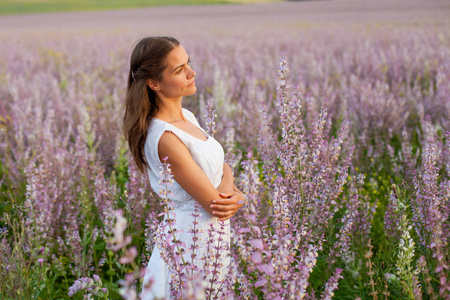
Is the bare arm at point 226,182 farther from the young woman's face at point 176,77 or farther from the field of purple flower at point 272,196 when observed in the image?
the young woman's face at point 176,77

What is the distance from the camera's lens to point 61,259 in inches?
110

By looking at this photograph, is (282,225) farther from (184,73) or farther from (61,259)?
(61,259)

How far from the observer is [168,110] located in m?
2.10

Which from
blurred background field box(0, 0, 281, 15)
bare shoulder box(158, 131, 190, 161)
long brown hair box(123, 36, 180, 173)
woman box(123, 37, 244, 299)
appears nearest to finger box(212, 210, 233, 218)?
woman box(123, 37, 244, 299)

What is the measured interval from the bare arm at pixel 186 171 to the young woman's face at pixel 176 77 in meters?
0.29

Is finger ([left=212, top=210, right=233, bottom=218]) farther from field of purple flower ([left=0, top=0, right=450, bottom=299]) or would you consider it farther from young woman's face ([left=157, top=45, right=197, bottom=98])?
young woman's face ([left=157, top=45, right=197, bottom=98])

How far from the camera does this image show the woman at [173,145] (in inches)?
72.6

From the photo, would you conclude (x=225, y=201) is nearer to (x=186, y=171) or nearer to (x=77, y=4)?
(x=186, y=171)

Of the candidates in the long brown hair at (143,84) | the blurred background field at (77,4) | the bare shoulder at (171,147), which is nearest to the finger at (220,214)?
the bare shoulder at (171,147)

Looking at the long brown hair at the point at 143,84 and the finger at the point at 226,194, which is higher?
the long brown hair at the point at 143,84

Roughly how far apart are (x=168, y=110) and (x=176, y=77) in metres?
0.18

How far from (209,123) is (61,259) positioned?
1.48m

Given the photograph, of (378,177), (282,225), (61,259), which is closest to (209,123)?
(282,225)

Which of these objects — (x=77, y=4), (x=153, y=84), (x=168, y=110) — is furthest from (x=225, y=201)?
(x=77, y=4)
